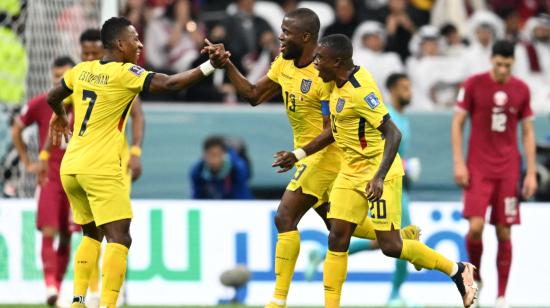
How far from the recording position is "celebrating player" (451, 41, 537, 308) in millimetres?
13164

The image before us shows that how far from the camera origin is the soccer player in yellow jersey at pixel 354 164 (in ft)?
34.1

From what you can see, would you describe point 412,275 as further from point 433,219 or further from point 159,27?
point 159,27

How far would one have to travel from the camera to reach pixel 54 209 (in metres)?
13.3

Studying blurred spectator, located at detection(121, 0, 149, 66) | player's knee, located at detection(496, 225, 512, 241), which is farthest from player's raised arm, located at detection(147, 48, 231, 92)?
blurred spectator, located at detection(121, 0, 149, 66)

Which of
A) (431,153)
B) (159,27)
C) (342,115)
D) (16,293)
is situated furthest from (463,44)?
(342,115)

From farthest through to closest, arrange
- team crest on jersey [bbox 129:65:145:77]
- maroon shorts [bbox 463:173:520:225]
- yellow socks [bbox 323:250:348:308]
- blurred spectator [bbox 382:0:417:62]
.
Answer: blurred spectator [bbox 382:0:417:62] → maroon shorts [bbox 463:173:520:225] → yellow socks [bbox 323:250:348:308] → team crest on jersey [bbox 129:65:145:77]

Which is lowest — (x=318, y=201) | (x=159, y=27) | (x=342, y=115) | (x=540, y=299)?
(x=540, y=299)

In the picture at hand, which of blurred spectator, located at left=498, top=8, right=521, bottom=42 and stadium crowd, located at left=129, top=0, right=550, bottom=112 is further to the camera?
blurred spectator, located at left=498, top=8, right=521, bottom=42

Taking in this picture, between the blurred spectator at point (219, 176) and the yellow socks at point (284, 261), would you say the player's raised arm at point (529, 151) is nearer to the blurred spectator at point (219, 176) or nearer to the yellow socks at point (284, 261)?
the yellow socks at point (284, 261)

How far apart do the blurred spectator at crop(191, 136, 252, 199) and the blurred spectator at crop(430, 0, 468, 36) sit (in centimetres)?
496

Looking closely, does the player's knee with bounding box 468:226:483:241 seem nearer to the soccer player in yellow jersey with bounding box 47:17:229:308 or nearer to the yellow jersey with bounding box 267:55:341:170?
the yellow jersey with bounding box 267:55:341:170

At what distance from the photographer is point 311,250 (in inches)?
576

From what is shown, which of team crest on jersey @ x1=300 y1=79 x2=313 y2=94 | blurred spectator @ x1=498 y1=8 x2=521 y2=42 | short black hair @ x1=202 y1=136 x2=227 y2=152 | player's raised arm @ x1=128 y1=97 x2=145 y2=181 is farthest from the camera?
blurred spectator @ x1=498 y1=8 x2=521 y2=42

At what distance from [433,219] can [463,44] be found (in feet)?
14.0
